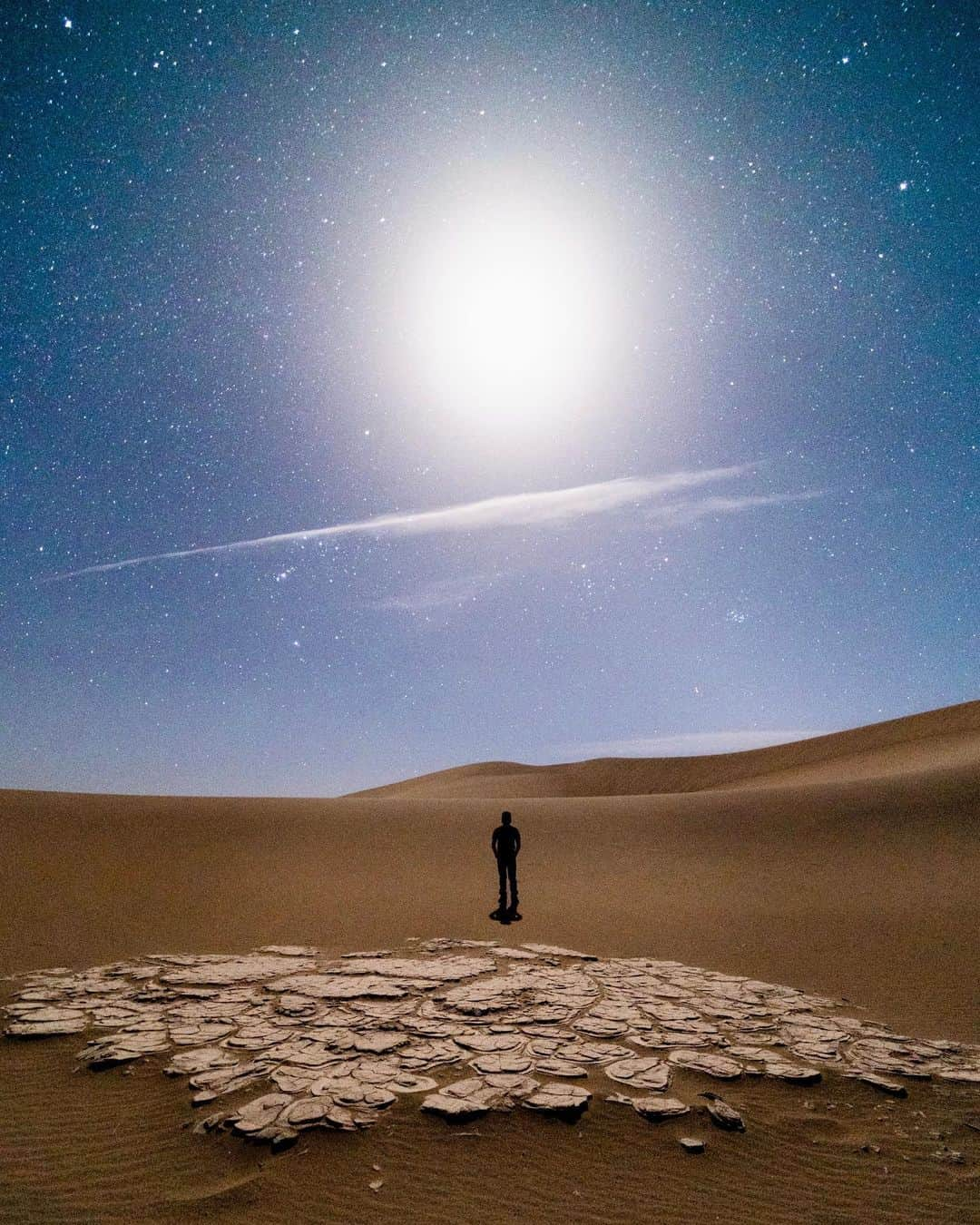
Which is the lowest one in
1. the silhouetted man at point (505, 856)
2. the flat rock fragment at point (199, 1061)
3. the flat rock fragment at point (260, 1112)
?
the flat rock fragment at point (199, 1061)

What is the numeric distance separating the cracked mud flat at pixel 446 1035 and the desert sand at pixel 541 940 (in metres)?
0.20

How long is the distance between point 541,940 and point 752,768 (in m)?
40.2

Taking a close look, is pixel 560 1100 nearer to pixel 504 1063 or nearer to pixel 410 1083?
pixel 504 1063

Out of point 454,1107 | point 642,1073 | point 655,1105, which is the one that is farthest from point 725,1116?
point 454,1107

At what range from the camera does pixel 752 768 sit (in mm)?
48562

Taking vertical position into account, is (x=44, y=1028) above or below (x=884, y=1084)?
above

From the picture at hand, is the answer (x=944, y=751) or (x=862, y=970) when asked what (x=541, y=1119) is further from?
(x=944, y=751)

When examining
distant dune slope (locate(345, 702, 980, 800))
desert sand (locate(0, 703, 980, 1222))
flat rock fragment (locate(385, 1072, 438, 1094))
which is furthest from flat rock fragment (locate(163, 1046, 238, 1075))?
distant dune slope (locate(345, 702, 980, 800))

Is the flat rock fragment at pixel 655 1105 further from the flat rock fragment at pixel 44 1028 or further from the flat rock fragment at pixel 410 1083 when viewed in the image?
the flat rock fragment at pixel 44 1028

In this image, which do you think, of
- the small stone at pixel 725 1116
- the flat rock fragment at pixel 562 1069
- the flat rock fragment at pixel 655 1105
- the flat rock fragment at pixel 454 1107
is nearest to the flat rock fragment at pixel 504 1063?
the flat rock fragment at pixel 562 1069

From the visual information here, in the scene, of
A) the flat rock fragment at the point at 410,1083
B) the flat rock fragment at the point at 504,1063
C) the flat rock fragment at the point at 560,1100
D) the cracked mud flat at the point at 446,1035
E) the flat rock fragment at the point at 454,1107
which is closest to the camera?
the flat rock fragment at the point at 454,1107

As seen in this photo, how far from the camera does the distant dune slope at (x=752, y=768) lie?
3512 cm

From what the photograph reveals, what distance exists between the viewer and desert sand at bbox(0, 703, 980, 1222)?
16.8 feet

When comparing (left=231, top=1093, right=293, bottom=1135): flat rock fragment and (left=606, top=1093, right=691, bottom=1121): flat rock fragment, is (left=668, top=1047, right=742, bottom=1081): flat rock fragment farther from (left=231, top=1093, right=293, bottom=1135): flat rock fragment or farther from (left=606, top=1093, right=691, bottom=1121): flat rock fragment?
(left=231, top=1093, right=293, bottom=1135): flat rock fragment
